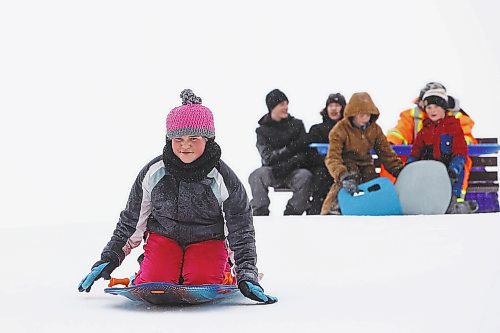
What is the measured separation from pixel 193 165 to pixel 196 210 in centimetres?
18

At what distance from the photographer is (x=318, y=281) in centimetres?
365

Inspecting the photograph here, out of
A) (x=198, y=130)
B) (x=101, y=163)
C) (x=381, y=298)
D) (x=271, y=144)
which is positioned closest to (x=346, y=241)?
(x=381, y=298)

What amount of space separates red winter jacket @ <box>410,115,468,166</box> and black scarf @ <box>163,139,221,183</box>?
14.3ft

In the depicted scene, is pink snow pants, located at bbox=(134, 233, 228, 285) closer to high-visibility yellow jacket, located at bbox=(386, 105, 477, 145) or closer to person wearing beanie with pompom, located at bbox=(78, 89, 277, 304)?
person wearing beanie with pompom, located at bbox=(78, 89, 277, 304)

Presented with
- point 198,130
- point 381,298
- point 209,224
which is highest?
point 198,130

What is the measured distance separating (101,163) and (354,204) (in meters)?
15.9

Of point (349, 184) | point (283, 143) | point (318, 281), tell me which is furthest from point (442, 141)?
point (318, 281)

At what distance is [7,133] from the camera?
2438 cm

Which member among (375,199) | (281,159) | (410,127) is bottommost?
(375,199)

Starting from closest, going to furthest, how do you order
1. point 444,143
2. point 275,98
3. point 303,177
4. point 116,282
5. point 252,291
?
1. point 252,291
2. point 116,282
3. point 444,143
4. point 303,177
5. point 275,98

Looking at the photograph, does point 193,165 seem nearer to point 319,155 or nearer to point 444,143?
point 444,143

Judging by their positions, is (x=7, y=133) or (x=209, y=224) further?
(x=7, y=133)

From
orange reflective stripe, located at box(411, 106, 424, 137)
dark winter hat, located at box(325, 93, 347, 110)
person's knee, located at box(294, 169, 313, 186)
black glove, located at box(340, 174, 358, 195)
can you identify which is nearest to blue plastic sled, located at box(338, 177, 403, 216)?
black glove, located at box(340, 174, 358, 195)

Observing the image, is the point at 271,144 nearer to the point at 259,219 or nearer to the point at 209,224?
the point at 259,219
